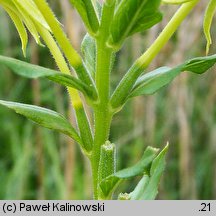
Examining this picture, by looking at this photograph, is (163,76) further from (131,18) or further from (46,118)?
(46,118)

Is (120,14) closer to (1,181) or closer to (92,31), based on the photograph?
(92,31)

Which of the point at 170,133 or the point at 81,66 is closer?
the point at 81,66

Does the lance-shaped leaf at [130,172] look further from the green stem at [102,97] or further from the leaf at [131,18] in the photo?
the leaf at [131,18]

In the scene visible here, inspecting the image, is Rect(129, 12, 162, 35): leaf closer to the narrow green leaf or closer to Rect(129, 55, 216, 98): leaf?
Rect(129, 55, 216, 98): leaf

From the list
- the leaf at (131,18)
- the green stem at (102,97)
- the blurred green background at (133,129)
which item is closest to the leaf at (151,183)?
the green stem at (102,97)

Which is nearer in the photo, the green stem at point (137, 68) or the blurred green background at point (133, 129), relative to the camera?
the green stem at point (137, 68)

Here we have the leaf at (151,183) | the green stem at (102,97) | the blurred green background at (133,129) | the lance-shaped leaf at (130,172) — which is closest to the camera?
the lance-shaped leaf at (130,172)
